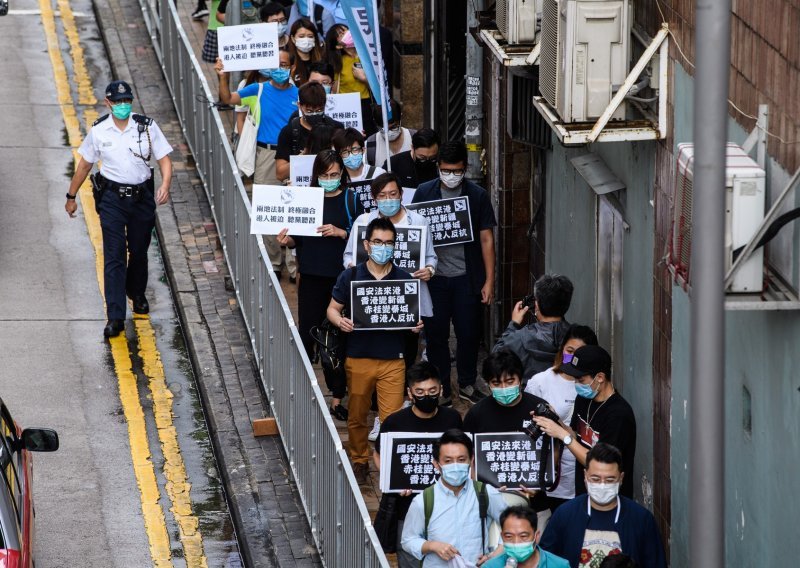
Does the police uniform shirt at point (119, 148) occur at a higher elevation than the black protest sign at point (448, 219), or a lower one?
higher

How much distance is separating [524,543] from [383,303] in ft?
11.3

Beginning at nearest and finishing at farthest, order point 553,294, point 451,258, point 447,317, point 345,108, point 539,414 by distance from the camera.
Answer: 1. point 539,414
2. point 553,294
3. point 451,258
4. point 447,317
5. point 345,108

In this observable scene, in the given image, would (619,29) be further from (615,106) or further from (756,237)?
(756,237)

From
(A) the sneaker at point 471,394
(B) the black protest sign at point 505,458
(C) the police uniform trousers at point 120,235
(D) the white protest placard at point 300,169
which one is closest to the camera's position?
(B) the black protest sign at point 505,458

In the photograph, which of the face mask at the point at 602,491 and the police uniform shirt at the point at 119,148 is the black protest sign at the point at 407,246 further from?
the face mask at the point at 602,491

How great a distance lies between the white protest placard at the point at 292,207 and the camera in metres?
12.6

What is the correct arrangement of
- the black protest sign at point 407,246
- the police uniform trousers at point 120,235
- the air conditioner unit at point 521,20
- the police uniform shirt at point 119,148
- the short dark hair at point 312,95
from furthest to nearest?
the police uniform trousers at point 120,235, the police uniform shirt at point 119,148, the short dark hair at point 312,95, the air conditioner unit at point 521,20, the black protest sign at point 407,246

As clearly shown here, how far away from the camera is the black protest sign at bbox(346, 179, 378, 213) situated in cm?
1312

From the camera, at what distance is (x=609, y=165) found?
11680 millimetres

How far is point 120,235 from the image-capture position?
14672mm

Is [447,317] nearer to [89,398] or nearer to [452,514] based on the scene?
[89,398]

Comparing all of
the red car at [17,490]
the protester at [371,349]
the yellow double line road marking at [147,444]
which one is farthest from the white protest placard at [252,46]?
the red car at [17,490]

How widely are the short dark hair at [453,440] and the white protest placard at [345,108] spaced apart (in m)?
6.52

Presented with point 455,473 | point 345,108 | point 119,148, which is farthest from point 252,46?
point 455,473
